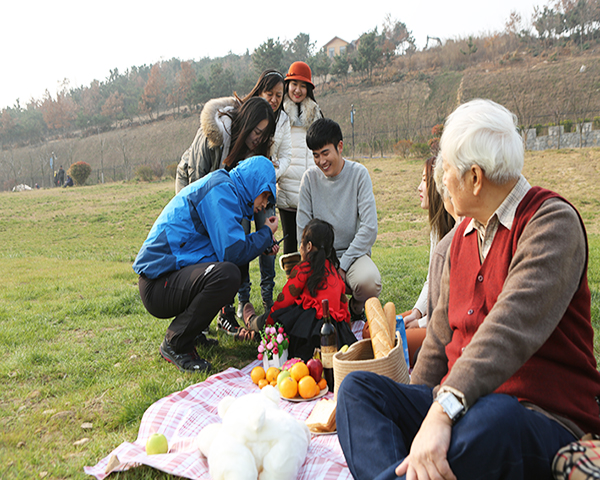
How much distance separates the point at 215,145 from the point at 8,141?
218ft

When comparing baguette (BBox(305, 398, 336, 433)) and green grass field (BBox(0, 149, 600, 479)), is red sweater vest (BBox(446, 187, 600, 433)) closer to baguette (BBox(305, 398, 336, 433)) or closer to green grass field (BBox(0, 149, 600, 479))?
baguette (BBox(305, 398, 336, 433))

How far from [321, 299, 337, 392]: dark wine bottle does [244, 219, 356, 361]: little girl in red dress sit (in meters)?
0.26

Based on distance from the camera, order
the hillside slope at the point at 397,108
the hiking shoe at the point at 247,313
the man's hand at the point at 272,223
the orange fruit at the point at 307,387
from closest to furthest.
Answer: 1. the orange fruit at the point at 307,387
2. the man's hand at the point at 272,223
3. the hiking shoe at the point at 247,313
4. the hillside slope at the point at 397,108

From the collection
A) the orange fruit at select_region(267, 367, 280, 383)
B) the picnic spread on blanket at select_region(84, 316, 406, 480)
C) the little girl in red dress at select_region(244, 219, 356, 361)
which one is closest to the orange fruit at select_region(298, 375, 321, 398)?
the picnic spread on blanket at select_region(84, 316, 406, 480)

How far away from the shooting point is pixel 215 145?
4148 millimetres

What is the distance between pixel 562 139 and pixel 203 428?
79.1 feet

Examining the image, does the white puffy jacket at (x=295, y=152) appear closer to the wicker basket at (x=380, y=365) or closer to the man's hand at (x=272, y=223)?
the man's hand at (x=272, y=223)

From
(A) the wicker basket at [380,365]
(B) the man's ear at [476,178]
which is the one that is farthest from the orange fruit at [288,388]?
(B) the man's ear at [476,178]

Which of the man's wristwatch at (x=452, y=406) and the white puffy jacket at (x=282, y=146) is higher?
the white puffy jacket at (x=282, y=146)

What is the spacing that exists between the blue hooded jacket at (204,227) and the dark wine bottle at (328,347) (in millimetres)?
929

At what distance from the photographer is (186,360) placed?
3.38 metres

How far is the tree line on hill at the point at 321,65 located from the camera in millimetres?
41156

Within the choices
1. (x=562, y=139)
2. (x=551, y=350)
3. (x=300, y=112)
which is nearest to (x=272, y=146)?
(x=300, y=112)

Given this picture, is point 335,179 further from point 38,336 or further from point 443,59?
point 443,59
